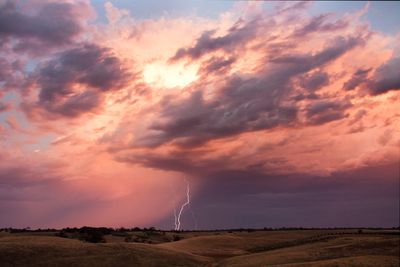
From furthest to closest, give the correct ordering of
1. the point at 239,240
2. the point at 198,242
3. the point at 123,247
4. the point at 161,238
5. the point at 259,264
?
the point at 161,238
the point at 239,240
the point at 198,242
the point at 123,247
the point at 259,264

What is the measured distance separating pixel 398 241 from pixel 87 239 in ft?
222

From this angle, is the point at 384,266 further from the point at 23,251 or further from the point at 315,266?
the point at 23,251

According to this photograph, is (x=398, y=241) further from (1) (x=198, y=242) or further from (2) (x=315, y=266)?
(1) (x=198, y=242)

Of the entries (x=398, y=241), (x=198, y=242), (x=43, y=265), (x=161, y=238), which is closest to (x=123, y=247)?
(x=43, y=265)

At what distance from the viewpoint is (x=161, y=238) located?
132m

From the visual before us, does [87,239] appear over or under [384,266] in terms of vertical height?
over

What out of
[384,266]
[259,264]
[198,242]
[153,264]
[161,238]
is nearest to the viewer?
[384,266]

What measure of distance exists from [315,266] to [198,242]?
176ft

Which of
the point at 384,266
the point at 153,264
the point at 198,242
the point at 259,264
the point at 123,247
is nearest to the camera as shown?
the point at 384,266

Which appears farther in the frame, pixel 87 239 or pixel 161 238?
pixel 161 238

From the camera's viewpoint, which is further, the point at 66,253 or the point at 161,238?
the point at 161,238

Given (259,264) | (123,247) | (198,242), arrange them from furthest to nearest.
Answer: (198,242) → (123,247) → (259,264)

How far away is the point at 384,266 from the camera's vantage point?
46500mm

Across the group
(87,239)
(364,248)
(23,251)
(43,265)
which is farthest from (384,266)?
(87,239)
